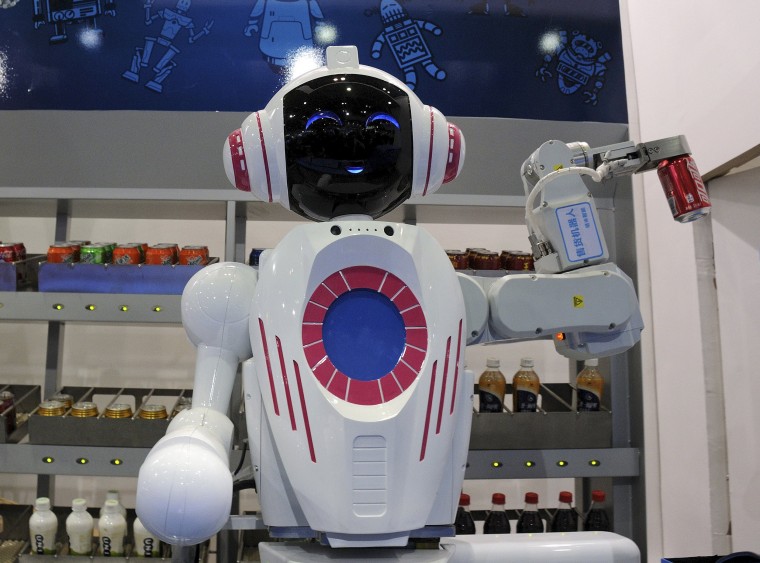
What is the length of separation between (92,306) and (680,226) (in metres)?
Answer: 1.84

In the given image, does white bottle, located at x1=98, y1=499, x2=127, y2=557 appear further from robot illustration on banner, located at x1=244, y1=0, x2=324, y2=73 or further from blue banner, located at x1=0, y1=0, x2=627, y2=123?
robot illustration on banner, located at x1=244, y1=0, x2=324, y2=73

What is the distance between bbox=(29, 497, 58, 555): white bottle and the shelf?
0.53 metres

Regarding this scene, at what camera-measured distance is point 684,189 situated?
49.3 inches

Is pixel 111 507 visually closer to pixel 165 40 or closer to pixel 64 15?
pixel 165 40

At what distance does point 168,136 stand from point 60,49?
63cm

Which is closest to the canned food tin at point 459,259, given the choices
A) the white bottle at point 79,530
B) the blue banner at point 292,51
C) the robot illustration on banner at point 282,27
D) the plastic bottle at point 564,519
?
the blue banner at point 292,51

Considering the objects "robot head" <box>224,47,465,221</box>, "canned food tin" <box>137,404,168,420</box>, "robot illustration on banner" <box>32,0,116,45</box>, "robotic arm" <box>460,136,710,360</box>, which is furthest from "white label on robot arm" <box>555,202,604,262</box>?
"robot illustration on banner" <box>32,0,116,45</box>

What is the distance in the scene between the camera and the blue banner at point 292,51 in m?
2.42

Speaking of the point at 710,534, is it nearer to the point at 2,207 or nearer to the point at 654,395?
the point at 654,395

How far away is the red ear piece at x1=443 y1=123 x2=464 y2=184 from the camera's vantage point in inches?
52.7

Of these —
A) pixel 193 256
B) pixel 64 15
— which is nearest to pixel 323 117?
pixel 193 256

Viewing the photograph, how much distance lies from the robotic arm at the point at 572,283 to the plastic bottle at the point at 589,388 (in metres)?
0.82

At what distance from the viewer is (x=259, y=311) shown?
47.7 inches

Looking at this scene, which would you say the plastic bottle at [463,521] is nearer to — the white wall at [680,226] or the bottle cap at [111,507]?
the white wall at [680,226]
